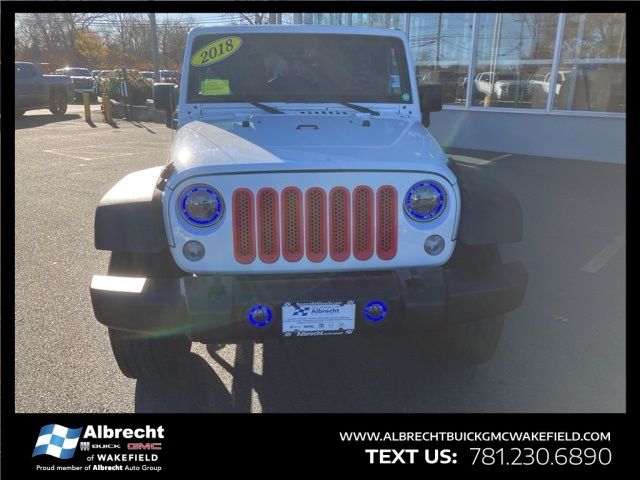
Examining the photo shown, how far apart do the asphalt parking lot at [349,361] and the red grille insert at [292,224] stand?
0.89m

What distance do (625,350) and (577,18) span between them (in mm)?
8905

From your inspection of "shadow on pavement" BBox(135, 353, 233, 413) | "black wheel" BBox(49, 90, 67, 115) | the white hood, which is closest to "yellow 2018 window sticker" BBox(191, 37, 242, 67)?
the white hood

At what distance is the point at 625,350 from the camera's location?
322 cm

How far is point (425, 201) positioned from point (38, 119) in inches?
719

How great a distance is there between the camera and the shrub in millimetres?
19484

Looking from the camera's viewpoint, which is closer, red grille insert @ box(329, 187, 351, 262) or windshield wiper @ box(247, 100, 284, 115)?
red grille insert @ box(329, 187, 351, 262)

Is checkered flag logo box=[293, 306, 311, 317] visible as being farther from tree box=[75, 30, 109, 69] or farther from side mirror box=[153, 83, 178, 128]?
tree box=[75, 30, 109, 69]

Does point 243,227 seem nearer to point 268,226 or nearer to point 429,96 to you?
point 268,226

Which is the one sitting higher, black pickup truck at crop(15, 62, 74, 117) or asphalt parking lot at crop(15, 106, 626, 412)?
black pickup truck at crop(15, 62, 74, 117)

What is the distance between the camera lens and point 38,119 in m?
17.4

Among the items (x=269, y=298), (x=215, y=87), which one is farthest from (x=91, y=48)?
(x=269, y=298)

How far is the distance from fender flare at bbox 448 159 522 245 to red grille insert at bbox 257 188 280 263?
886mm
